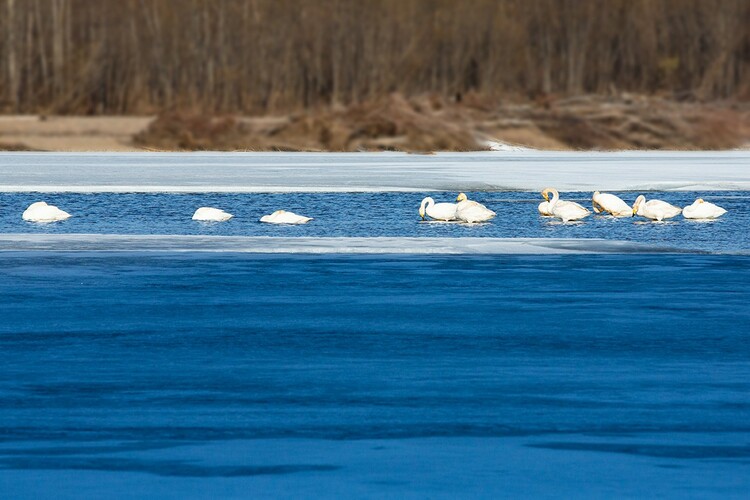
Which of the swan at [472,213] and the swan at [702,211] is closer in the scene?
the swan at [472,213]

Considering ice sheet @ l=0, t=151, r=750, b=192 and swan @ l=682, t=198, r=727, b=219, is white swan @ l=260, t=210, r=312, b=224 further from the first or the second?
ice sheet @ l=0, t=151, r=750, b=192

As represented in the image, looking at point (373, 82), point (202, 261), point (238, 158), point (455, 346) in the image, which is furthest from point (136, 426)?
point (373, 82)

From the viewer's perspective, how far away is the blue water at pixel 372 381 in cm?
484

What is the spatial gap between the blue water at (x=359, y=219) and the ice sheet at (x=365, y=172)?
0.50 m

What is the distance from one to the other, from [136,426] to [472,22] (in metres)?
38.7

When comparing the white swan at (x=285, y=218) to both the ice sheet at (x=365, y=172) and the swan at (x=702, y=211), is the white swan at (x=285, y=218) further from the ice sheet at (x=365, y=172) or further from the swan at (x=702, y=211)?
the ice sheet at (x=365, y=172)

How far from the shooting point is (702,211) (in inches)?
576

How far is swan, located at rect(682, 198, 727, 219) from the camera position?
1462cm

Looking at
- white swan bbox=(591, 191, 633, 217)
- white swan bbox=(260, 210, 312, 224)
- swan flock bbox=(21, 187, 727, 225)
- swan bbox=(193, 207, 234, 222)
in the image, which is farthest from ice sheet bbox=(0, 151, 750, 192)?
white swan bbox=(260, 210, 312, 224)

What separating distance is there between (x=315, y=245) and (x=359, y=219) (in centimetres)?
293

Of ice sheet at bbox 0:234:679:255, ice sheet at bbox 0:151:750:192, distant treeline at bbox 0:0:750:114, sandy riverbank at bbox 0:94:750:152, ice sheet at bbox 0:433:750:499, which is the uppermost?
distant treeline at bbox 0:0:750:114

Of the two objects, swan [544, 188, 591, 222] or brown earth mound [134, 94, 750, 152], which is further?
brown earth mound [134, 94, 750, 152]

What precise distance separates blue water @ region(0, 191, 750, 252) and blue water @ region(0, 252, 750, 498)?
9.41 feet

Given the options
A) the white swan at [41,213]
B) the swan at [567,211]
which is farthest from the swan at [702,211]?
the white swan at [41,213]
